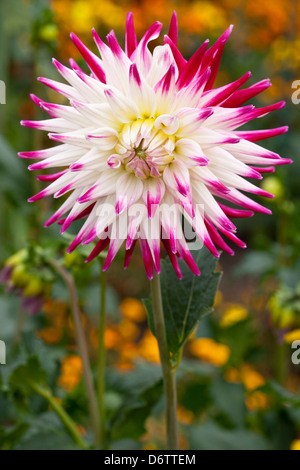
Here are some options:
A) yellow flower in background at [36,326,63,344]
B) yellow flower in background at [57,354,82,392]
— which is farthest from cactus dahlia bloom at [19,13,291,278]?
yellow flower in background at [36,326,63,344]

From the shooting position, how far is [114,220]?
566 millimetres

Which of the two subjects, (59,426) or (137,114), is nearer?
(137,114)

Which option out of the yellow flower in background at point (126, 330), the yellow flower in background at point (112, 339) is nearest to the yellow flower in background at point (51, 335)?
the yellow flower in background at point (112, 339)

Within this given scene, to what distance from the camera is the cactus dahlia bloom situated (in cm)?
55

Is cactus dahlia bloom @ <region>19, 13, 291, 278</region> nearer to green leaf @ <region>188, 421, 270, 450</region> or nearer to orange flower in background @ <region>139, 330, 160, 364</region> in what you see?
green leaf @ <region>188, 421, 270, 450</region>

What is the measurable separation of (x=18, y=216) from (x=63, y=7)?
79 centimetres

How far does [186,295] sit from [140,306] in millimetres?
1118

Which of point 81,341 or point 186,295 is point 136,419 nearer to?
point 81,341

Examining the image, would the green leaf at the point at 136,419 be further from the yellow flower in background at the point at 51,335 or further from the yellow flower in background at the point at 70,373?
the yellow flower in background at the point at 51,335

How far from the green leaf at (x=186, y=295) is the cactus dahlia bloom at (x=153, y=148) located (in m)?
0.14

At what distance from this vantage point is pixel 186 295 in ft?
2.40

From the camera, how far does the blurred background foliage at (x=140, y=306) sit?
3.06 ft
